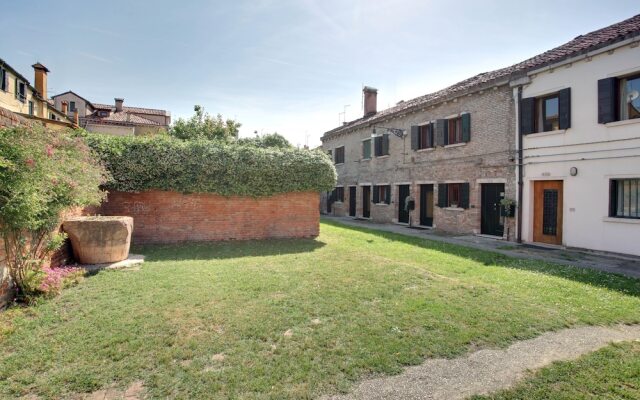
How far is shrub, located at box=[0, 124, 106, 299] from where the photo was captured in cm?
430

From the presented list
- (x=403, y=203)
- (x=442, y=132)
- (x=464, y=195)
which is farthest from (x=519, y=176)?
(x=403, y=203)

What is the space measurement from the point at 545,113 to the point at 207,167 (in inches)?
451

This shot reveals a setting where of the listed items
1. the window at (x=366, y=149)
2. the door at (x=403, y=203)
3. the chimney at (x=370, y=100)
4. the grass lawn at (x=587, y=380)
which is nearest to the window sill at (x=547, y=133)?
the door at (x=403, y=203)

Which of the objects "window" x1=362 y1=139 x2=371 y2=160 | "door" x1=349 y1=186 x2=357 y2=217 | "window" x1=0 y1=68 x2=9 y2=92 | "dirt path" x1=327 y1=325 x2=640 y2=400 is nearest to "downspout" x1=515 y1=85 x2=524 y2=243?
"dirt path" x1=327 y1=325 x2=640 y2=400

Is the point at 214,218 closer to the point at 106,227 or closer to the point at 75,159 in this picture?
the point at 106,227

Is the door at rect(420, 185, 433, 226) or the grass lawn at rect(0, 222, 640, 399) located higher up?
the door at rect(420, 185, 433, 226)

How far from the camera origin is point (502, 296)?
18.1 feet

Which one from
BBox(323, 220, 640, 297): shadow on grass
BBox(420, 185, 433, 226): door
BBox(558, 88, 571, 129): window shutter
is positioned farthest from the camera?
BBox(420, 185, 433, 226): door

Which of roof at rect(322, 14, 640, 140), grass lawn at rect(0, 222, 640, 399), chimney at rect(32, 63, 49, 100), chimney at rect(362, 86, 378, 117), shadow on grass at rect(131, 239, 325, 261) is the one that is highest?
chimney at rect(32, 63, 49, 100)

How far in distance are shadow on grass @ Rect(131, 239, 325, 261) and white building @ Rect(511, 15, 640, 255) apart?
7828 millimetres

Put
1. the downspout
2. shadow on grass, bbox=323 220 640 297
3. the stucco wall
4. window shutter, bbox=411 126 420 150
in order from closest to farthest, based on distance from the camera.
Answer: shadow on grass, bbox=323 220 640 297
the downspout
the stucco wall
window shutter, bbox=411 126 420 150

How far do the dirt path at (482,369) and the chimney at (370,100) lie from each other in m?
21.0

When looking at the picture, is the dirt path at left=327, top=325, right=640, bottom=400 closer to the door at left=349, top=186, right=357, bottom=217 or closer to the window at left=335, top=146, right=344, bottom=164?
the door at left=349, top=186, right=357, bottom=217

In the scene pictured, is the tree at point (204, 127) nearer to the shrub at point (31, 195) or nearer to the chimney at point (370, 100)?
the chimney at point (370, 100)
